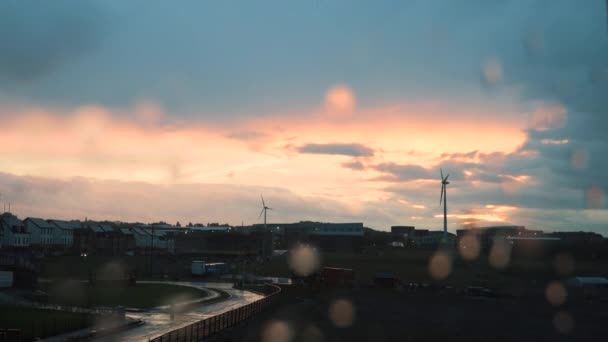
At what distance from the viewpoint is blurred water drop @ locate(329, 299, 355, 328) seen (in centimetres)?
5388

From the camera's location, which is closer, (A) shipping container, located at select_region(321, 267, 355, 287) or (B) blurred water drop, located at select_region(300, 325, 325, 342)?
(B) blurred water drop, located at select_region(300, 325, 325, 342)

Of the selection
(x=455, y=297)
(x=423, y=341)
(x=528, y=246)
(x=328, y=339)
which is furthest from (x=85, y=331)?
(x=528, y=246)

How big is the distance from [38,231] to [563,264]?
153778mm

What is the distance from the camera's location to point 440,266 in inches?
5605

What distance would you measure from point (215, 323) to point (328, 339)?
9039mm

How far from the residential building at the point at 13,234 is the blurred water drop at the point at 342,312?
Result: 120425mm

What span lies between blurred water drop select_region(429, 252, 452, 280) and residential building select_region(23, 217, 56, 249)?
389 ft

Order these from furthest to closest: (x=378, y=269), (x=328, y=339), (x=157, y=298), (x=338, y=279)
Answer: (x=378, y=269) → (x=338, y=279) → (x=157, y=298) → (x=328, y=339)

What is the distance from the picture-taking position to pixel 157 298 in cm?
7412

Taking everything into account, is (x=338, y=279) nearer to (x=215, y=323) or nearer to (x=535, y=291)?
(x=535, y=291)

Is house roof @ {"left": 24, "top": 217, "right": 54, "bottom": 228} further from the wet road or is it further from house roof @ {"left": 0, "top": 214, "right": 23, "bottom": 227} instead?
the wet road

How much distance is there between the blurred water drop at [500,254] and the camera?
144 metres

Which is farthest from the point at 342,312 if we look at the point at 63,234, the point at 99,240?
the point at 63,234

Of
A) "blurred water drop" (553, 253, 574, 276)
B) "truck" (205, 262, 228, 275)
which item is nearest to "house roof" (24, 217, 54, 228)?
"truck" (205, 262, 228, 275)
